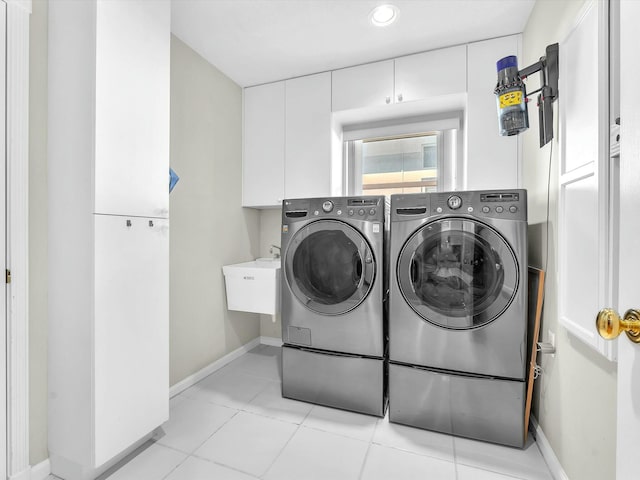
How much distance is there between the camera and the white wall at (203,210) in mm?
2139

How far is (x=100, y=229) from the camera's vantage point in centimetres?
131

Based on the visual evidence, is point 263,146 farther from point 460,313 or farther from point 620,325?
point 620,325

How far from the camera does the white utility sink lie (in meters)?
2.40

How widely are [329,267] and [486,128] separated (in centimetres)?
142

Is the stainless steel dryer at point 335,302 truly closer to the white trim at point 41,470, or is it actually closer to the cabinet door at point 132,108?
the cabinet door at point 132,108

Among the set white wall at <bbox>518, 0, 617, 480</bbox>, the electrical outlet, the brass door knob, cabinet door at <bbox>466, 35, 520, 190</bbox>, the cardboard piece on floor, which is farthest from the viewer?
cabinet door at <bbox>466, 35, 520, 190</bbox>

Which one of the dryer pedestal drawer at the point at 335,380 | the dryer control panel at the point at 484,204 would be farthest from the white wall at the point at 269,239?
the dryer control panel at the point at 484,204

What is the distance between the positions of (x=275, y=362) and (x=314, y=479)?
1327 millimetres

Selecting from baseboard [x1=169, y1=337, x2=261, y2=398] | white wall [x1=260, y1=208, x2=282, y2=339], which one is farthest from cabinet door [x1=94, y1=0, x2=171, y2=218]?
white wall [x1=260, y1=208, x2=282, y2=339]

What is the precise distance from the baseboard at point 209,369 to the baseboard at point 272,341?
61 mm
